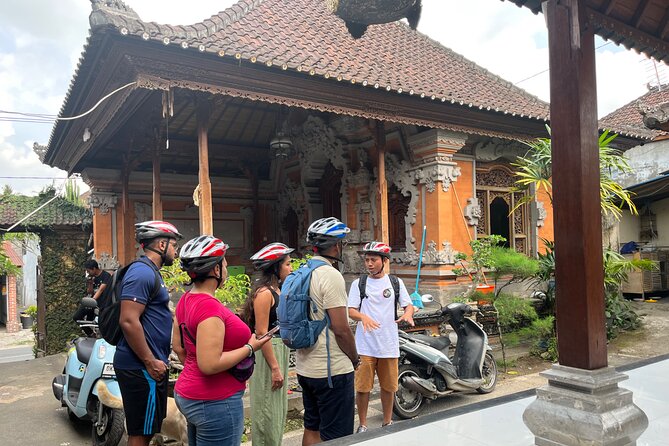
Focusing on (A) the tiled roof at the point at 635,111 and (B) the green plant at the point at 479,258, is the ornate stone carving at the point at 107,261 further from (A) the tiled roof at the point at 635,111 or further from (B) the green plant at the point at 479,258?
(A) the tiled roof at the point at 635,111

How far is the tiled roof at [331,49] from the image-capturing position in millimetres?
6082

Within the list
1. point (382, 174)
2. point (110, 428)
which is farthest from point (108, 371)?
point (382, 174)

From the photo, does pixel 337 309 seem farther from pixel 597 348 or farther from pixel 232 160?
pixel 232 160

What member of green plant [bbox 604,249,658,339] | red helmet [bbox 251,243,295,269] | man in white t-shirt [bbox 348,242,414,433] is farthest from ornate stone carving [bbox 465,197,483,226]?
red helmet [bbox 251,243,295,269]

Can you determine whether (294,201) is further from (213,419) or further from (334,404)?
(213,419)

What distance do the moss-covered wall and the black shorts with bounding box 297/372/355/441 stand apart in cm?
938

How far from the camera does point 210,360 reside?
254 centimetres

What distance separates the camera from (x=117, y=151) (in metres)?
11.1

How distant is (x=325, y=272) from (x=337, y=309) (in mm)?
246

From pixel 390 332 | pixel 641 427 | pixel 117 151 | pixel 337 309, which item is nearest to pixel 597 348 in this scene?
pixel 641 427

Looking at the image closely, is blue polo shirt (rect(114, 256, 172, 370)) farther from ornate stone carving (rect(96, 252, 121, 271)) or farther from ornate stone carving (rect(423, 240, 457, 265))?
ornate stone carving (rect(96, 252, 121, 271))

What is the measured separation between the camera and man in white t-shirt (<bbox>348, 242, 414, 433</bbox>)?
4.50 m

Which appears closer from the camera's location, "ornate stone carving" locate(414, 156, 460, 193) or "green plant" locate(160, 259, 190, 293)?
"green plant" locate(160, 259, 190, 293)

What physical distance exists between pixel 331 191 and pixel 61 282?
6.35 metres
